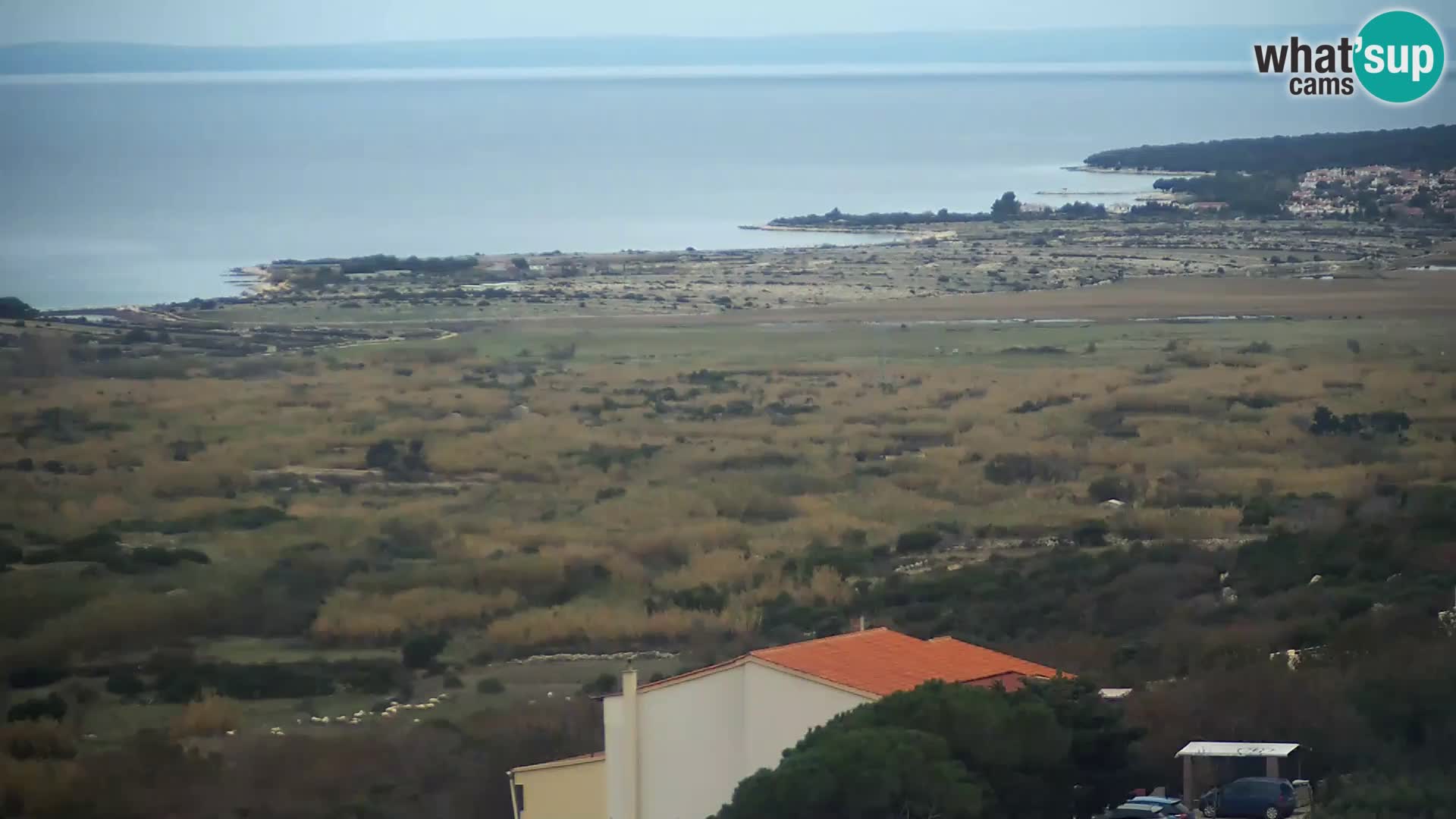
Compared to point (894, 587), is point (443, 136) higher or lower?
higher

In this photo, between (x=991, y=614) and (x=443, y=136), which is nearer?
(x=991, y=614)

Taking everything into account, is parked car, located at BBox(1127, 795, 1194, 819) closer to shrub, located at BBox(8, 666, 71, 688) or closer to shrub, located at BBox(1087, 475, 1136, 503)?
shrub, located at BBox(8, 666, 71, 688)

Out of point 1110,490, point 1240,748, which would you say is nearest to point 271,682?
point 1240,748

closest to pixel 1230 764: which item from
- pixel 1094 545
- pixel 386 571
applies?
pixel 1094 545

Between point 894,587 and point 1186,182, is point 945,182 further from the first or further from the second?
point 894,587

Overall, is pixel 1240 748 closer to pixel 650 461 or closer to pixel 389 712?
pixel 389 712
